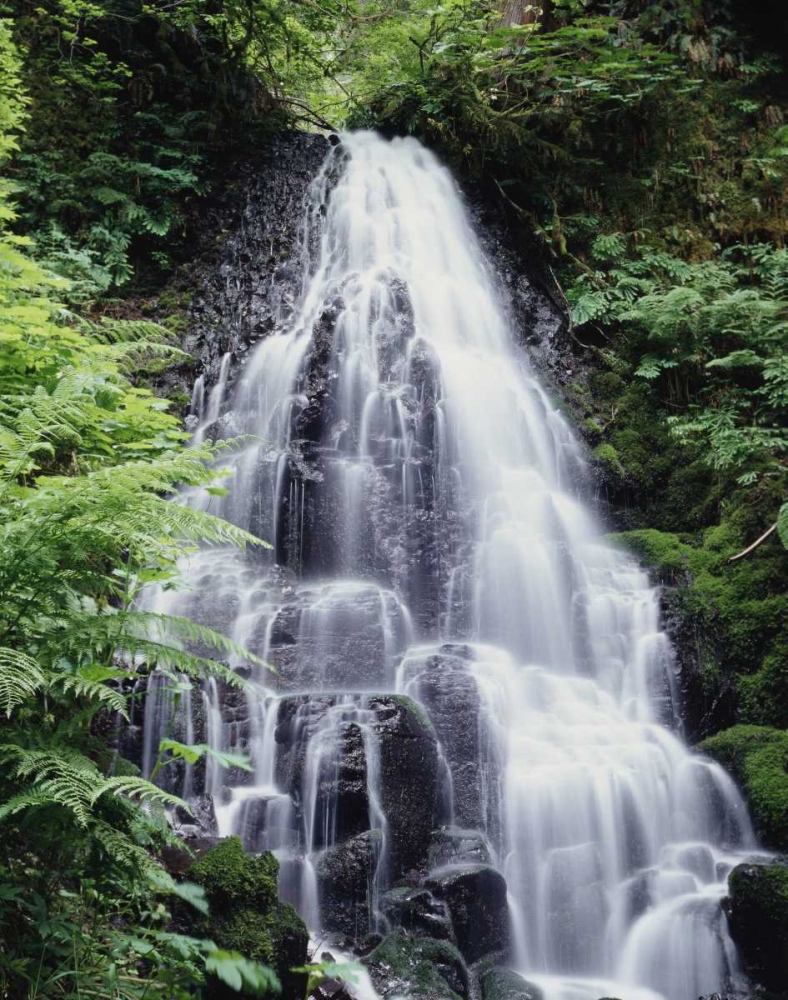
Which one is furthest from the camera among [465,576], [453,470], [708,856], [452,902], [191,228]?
[191,228]

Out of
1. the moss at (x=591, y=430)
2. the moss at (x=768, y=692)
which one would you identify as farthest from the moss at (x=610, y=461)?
the moss at (x=768, y=692)

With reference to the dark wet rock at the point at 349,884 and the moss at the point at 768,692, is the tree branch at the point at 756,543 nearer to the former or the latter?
the moss at the point at 768,692

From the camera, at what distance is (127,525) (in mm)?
2646

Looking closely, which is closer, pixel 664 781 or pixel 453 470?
pixel 664 781

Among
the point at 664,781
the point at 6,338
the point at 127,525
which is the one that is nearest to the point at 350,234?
the point at 6,338

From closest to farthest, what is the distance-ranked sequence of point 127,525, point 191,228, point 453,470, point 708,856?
point 127,525
point 708,856
point 453,470
point 191,228

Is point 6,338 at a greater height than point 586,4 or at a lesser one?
lesser

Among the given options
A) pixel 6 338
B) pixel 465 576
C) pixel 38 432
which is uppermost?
pixel 6 338

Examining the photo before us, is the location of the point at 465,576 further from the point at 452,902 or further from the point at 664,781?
the point at 452,902

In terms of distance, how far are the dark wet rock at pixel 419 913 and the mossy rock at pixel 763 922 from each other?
1.79 meters

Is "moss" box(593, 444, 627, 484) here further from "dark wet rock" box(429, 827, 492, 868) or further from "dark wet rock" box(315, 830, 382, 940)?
"dark wet rock" box(315, 830, 382, 940)

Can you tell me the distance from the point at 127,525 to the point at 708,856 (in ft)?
15.8

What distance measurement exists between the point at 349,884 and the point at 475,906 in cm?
79

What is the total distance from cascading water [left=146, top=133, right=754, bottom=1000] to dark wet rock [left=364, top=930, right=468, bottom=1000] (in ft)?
1.31
